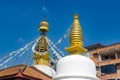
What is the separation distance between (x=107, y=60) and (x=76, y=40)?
34.6 metres

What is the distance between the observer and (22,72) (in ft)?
73.3

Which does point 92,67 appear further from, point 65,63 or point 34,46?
point 34,46

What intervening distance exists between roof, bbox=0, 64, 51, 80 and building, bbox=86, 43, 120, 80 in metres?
21.0

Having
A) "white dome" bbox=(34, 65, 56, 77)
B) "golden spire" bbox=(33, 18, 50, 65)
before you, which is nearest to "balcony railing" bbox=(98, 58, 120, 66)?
"golden spire" bbox=(33, 18, 50, 65)

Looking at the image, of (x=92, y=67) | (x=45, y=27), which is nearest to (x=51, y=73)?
(x=45, y=27)

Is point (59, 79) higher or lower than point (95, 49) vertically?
lower

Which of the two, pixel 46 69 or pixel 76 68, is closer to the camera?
pixel 76 68

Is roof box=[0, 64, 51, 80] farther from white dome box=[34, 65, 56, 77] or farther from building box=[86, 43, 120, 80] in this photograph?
building box=[86, 43, 120, 80]

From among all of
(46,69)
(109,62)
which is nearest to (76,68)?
(46,69)

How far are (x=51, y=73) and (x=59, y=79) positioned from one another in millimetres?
16474

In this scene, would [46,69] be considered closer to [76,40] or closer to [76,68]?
[76,40]

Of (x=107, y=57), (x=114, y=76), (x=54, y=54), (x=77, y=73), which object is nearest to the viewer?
(x=77, y=73)

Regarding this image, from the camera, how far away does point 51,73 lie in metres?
29.3

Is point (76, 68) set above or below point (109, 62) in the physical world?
below
